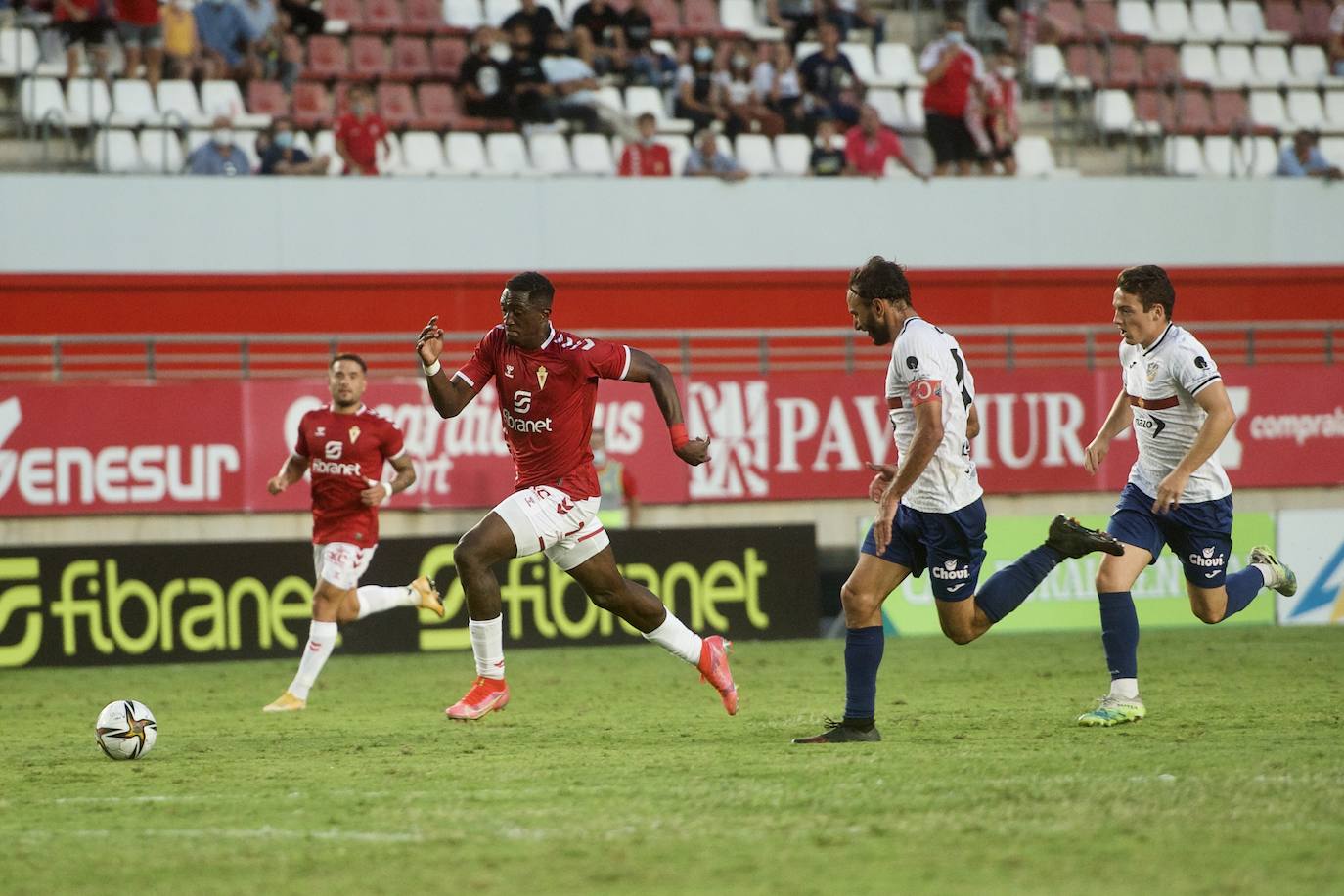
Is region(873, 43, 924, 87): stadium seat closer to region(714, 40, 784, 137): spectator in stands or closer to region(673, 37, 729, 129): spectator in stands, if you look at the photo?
region(714, 40, 784, 137): spectator in stands

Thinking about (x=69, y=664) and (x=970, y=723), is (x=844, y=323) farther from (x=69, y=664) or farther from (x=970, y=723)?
(x=970, y=723)

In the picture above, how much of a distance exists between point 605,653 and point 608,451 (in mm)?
3330

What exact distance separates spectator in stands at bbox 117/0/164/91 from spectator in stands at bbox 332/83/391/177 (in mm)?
2113

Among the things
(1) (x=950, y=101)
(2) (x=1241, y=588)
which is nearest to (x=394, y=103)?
(1) (x=950, y=101)

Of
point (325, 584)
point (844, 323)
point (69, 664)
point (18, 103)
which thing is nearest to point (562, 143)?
point (844, 323)

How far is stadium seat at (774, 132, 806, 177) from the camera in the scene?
22719 millimetres

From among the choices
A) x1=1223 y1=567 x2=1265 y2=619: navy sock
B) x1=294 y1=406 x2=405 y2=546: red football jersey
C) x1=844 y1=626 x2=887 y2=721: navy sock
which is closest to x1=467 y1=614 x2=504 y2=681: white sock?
x1=844 y1=626 x2=887 y2=721: navy sock

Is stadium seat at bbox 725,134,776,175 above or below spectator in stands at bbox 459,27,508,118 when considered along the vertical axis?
below

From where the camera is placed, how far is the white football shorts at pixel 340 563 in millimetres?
12281

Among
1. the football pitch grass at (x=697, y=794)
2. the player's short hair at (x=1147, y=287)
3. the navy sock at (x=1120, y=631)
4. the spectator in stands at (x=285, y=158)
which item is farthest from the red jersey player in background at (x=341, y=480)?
the spectator in stands at (x=285, y=158)

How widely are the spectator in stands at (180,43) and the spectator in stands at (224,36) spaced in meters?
0.12

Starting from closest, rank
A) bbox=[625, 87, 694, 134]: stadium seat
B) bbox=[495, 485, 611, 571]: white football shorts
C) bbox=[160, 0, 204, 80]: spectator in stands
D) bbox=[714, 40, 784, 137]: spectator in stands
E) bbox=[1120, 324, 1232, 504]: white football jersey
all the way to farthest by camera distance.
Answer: bbox=[1120, 324, 1232, 504]: white football jersey → bbox=[495, 485, 611, 571]: white football shorts → bbox=[160, 0, 204, 80]: spectator in stands → bbox=[625, 87, 694, 134]: stadium seat → bbox=[714, 40, 784, 137]: spectator in stands

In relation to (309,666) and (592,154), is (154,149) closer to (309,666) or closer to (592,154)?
(592,154)

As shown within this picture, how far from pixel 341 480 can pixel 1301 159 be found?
15.4 m
